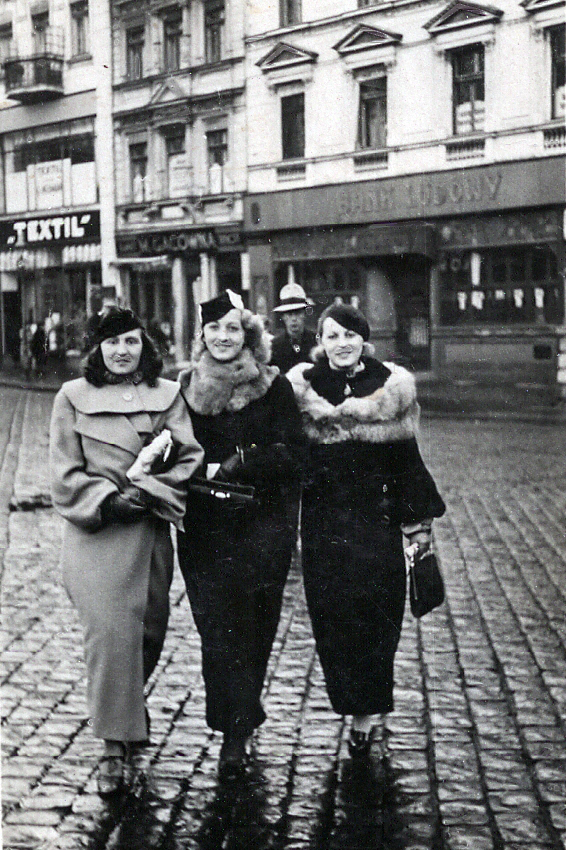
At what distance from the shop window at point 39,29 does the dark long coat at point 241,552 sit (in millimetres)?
1738

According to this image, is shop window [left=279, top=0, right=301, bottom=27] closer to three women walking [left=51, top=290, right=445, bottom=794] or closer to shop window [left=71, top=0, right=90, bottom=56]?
shop window [left=71, top=0, right=90, bottom=56]

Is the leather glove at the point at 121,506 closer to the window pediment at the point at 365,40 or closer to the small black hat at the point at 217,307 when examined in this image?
the small black hat at the point at 217,307

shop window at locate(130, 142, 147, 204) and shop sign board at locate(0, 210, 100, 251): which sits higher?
shop window at locate(130, 142, 147, 204)

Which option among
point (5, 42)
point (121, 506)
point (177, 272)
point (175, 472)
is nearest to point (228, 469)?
point (175, 472)

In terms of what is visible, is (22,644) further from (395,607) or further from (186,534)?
(395,607)

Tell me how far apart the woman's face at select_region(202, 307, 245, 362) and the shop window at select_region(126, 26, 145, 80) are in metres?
1.62

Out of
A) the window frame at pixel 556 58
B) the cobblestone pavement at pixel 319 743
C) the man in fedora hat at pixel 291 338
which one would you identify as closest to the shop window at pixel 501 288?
the window frame at pixel 556 58

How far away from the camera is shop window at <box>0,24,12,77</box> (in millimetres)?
4281

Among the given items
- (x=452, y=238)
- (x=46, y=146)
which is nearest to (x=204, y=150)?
(x=46, y=146)

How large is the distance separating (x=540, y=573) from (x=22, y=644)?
3.32 metres

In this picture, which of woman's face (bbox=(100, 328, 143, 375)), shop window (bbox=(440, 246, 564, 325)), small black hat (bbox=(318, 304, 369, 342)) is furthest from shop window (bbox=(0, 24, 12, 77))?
shop window (bbox=(440, 246, 564, 325))

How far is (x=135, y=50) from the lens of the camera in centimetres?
525

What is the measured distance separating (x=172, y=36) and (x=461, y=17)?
1668 mm

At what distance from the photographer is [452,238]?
11.8 m
